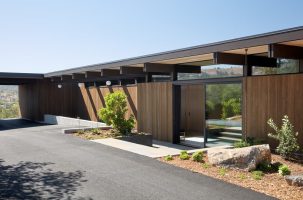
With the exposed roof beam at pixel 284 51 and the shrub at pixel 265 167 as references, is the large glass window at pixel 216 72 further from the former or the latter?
the shrub at pixel 265 167

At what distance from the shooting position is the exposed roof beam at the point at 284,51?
9398 millimetres

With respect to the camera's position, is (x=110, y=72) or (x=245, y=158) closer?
(x=245, y=158)

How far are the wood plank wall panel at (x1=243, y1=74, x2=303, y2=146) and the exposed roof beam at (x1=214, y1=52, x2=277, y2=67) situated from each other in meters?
0.77

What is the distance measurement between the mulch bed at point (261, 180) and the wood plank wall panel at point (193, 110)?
301 inches

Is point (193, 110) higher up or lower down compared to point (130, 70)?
lower down

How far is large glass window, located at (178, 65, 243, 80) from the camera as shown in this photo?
12.3 meters

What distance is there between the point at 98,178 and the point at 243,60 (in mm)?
7084

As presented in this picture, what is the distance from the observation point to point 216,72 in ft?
A: 42.9

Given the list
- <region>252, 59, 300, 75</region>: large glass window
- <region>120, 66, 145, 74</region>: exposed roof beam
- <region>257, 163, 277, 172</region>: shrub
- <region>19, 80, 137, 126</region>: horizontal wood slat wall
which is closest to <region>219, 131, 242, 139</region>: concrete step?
<region>252, 59, 300, 75</region>: large glass window

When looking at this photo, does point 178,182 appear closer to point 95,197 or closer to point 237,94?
point 95,197

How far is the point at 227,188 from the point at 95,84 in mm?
17069

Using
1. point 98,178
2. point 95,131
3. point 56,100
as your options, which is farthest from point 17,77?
point 98,178

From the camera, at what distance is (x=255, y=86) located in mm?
11273

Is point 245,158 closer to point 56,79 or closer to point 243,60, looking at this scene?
point 243,60
